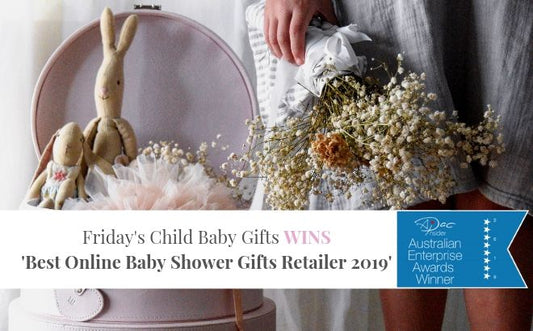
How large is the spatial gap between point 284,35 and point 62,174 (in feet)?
1.28

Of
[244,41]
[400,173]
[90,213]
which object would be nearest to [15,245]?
[90,213]

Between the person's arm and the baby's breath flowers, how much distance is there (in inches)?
3.0

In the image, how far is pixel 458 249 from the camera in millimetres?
914

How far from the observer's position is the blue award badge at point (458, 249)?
877mm

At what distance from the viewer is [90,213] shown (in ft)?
3.10

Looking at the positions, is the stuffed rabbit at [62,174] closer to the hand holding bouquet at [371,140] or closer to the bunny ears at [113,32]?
the bunny ears at [113,32]

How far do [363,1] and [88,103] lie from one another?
0.55 meters

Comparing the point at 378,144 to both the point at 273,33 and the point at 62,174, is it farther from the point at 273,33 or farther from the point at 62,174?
the point at 62,174

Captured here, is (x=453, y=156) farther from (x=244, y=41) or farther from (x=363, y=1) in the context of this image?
(x=244, y=41)

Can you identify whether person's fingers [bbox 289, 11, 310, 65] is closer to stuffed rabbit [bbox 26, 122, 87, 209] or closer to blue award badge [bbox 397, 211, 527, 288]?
blue award badge [bbox 397, 211, 527, 288]

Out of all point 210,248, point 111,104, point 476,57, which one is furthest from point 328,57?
point 111,104

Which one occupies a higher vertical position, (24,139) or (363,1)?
(363,1)

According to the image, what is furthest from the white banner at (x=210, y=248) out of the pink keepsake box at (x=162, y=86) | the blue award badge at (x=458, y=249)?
the pink keepsake box at (x=162, y=86)

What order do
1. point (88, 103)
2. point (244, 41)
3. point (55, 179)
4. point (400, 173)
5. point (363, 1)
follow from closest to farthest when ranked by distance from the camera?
point (400, 173) < point (363, 1) < point (55, 179) < point (88, 103) < point (244, 41)
